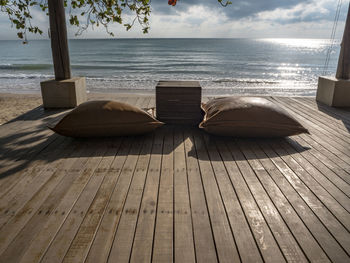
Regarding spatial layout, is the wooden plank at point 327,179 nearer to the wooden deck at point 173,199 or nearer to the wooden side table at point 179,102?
the wooden deck at point 173,199

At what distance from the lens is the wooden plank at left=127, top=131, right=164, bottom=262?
1.31m

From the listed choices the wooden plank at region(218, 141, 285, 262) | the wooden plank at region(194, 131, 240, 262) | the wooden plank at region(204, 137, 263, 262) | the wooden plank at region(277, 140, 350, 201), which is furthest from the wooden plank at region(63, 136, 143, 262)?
the wooden plank at region(277, 140, 350, 201)

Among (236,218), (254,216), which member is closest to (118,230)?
(236,218)

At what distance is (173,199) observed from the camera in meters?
1.80

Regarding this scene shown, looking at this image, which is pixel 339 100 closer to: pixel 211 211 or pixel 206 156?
pixel 206 156

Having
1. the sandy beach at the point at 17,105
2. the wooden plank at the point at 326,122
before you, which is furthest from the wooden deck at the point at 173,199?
the sandy beach at the point at 17,105

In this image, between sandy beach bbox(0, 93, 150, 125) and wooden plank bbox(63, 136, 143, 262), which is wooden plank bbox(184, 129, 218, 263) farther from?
sandy beach bbox(0, 93, 150, 125)

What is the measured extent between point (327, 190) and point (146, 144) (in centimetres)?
174

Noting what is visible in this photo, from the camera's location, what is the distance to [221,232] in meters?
1.47

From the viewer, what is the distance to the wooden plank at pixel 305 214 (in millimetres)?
1353

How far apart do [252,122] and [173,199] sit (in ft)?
4.95

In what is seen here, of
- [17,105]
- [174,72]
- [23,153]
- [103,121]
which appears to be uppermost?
[103,121]

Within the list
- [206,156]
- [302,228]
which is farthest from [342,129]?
[302,228]

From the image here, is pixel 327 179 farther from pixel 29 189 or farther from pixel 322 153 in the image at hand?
pixel 29 189
